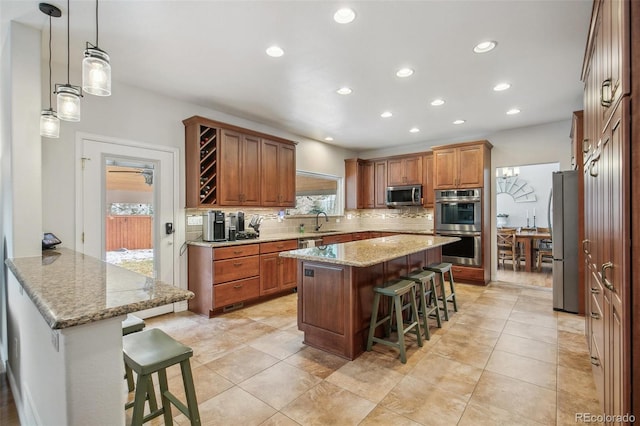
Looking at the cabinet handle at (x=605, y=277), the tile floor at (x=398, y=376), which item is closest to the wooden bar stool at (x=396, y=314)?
the tile floor at (x=398, y=376)

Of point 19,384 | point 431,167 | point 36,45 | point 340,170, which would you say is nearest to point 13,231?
point 19,384

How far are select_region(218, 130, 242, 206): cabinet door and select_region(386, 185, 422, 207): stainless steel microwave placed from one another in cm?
337

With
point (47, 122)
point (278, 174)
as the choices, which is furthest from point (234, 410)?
point (278, 174)

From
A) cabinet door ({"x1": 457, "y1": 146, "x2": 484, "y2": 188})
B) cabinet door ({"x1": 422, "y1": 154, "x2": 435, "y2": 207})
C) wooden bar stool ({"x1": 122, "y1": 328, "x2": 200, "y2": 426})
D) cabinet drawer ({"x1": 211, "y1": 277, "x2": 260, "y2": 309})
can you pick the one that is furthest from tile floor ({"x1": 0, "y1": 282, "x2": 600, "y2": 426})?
cabinet door ({"x1": 422, "y1": 154, "x2": 435, "y2": 207})

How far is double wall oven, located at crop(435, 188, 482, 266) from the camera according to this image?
203 inches

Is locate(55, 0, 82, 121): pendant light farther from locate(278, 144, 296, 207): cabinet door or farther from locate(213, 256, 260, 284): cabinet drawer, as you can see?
locate(278, 144, 296, 207): cabinet door

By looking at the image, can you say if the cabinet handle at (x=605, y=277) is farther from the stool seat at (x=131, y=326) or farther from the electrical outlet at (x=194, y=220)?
the electrical outlet at (x=194, y=220)

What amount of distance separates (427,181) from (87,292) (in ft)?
18.9

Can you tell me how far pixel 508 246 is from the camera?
259 inches

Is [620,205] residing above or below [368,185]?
below

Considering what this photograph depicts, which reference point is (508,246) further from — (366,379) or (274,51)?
(274,51)

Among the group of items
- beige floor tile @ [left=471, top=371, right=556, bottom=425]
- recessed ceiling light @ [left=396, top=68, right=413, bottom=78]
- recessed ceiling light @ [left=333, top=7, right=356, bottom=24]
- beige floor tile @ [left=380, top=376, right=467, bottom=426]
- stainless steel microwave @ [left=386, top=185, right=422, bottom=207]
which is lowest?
beige floor tile @ [left=471, top=371, right=556, bottom=425]

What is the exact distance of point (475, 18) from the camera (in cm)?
230

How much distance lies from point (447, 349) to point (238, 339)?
203 centimetres
